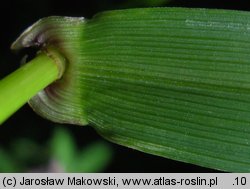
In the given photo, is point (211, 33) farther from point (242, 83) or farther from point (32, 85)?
point (32, 85)

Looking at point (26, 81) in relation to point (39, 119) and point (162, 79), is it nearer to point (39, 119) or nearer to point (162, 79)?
point (162, 79)

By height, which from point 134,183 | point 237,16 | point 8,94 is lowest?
point 134,183

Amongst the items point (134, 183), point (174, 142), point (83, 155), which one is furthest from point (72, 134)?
point (174, 142)

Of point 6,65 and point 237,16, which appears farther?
point 6,65

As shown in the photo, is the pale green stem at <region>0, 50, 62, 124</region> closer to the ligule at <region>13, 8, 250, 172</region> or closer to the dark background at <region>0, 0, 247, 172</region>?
the ligule at <region>13, 8, 250, 172</region>

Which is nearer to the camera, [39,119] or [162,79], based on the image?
[162,79]

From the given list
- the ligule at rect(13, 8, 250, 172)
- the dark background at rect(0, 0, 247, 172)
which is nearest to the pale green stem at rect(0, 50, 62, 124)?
the ligule at rect(13, 8, 250, 172)

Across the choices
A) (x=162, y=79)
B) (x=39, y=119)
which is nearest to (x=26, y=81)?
(x=162, y=79)
